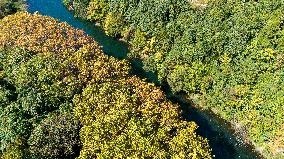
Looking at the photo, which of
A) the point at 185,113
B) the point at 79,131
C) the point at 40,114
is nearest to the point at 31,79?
the point at 40,114

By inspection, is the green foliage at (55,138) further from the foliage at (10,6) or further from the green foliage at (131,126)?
the foliage at (10,6)

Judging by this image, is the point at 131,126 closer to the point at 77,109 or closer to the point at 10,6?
the point at 77,109

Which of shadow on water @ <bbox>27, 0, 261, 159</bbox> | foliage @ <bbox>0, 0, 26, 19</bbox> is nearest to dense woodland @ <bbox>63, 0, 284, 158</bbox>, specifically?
shadow on water @ <bbox>27, 0, 261, 159</bbox>

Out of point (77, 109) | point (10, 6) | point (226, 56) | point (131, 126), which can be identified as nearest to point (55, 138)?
point (77, 109)

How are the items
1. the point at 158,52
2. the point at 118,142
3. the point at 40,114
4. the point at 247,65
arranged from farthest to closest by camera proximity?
the point at 158,52, the point at 247,65, the point at 40,114, the point at 118,142

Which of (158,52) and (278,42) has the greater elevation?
(278,42)

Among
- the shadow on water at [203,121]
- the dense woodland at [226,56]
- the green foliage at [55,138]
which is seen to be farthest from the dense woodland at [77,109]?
the dense woodland at [226,56]

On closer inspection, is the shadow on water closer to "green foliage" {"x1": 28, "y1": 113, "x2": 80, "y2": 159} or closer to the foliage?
the foliage

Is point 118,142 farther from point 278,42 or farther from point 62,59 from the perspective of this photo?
point 278,42
